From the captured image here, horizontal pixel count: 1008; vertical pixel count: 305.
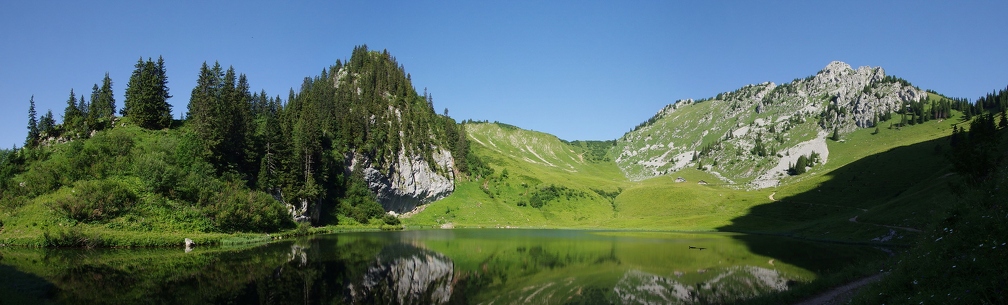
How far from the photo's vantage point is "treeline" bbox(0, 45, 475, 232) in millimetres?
57000

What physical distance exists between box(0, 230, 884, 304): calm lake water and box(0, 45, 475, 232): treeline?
61.8 ft

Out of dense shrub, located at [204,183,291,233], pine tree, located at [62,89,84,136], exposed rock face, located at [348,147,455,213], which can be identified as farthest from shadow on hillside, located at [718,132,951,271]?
pine tree, located at [62,89,84,136]

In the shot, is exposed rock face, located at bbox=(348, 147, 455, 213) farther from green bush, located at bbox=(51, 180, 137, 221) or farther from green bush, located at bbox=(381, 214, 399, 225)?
green bush, located at bbox=(51, 180, 137, 221)

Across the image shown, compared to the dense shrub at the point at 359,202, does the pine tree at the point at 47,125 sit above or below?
above

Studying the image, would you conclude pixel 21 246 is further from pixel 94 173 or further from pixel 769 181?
pixel 769 181

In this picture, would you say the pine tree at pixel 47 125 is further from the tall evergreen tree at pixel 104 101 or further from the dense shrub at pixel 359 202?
the dense shrub at pixel 359 202

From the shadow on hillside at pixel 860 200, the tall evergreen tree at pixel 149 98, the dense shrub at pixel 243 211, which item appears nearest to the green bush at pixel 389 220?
the dense shrub at pixel 243 211

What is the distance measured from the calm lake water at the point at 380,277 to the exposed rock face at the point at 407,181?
75.2 m

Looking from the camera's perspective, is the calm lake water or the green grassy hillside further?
the green grassy hillside

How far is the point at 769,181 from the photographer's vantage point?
18538 centimetres

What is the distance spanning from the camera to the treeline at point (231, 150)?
187 ft

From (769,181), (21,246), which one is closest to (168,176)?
(21,246)

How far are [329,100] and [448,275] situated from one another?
4389 inches

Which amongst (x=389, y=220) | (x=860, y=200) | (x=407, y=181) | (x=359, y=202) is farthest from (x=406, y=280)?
(x=860, y=200)
